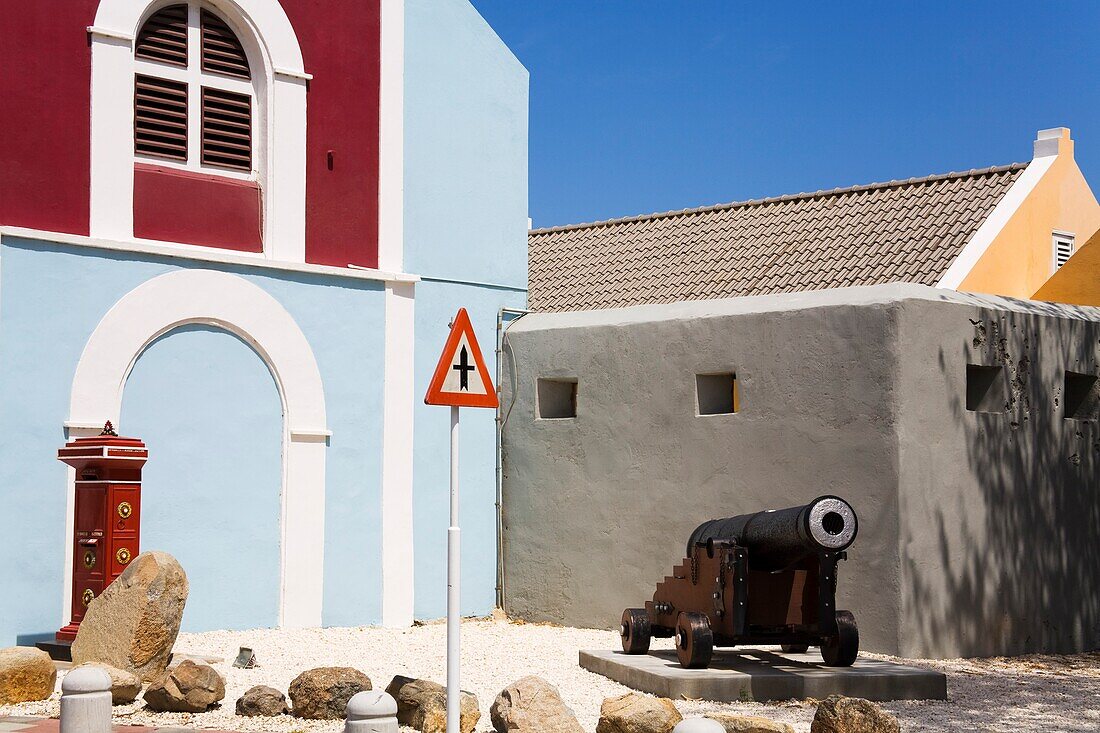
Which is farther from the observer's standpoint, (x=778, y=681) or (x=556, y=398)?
(x=556, y=398)

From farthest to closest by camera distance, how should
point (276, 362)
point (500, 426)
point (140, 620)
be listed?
point (500, 426) < point (276, 362) < point (140, 620)

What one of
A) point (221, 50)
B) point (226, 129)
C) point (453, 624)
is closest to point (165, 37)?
point (221, 50)

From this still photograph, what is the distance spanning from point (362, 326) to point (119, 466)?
3.64 metres

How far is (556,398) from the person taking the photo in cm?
1560

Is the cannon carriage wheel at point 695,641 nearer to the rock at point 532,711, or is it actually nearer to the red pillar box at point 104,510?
the rock at point 532,711

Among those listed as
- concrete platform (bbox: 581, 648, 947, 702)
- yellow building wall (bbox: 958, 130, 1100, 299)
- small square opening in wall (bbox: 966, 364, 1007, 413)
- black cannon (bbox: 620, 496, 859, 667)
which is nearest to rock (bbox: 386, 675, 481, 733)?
concrete platform (bbox: 581, 648, 947, 702)

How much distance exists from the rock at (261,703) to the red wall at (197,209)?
5.78 m

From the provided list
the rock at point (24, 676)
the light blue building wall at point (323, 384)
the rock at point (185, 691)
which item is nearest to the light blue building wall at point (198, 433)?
the light blue building wall at point (323, 384)

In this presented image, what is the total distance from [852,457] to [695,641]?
129 inches

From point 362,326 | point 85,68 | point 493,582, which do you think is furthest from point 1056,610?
point 85,68

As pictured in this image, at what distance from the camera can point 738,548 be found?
33.8 feet

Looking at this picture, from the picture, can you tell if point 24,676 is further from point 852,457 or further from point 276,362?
point 852,457

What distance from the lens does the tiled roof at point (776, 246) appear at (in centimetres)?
1688

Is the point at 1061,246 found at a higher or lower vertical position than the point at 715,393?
higher
